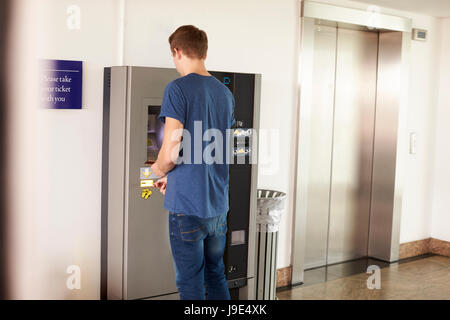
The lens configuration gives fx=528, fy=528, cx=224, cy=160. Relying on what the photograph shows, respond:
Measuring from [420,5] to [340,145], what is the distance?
1344mm

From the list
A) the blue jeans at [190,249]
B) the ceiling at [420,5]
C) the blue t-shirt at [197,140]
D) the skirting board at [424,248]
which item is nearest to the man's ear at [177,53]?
the blue t-shirt at [197,140]

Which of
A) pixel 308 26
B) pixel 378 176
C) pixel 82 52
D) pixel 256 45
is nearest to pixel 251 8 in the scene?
pixel 256 45

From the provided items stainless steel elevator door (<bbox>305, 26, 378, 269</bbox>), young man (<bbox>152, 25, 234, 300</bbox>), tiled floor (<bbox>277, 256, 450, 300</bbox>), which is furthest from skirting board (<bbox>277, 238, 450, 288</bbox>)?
young man (<bbox>152, 25, 234, 300</bbox>)

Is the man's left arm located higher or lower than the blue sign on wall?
lower

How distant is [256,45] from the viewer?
382 centimetres

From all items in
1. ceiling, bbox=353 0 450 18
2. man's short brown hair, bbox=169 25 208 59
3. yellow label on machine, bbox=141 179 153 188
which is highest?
ceiling, bbox=353 0 450 18

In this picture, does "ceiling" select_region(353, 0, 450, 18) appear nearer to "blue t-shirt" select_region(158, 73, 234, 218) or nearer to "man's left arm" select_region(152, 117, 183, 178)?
"blue t-shirt" select_region(158, 73, 234, 218)

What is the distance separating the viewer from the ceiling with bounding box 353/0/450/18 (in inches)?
168

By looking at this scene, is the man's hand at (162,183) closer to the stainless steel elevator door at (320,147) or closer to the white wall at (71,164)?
the white wall at (71,164)

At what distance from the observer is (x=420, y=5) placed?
4.43 metres

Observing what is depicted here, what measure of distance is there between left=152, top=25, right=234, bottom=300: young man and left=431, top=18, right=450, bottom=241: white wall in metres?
3.64

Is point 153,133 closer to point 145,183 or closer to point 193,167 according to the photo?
point 145,183

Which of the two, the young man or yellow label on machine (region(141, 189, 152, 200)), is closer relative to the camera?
the young man

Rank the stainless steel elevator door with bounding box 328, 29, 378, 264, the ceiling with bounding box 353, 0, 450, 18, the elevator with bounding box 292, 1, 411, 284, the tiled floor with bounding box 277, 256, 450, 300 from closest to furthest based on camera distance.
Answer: the tiled floor with bounding box 277, 256, 450, 300
the ceiling with bounding box 353, 0, 450, 18
the elevator with bounding box 292, 1, 411, 284
the stainless steel elevator door with bounding box 328, 29, 378, 264
